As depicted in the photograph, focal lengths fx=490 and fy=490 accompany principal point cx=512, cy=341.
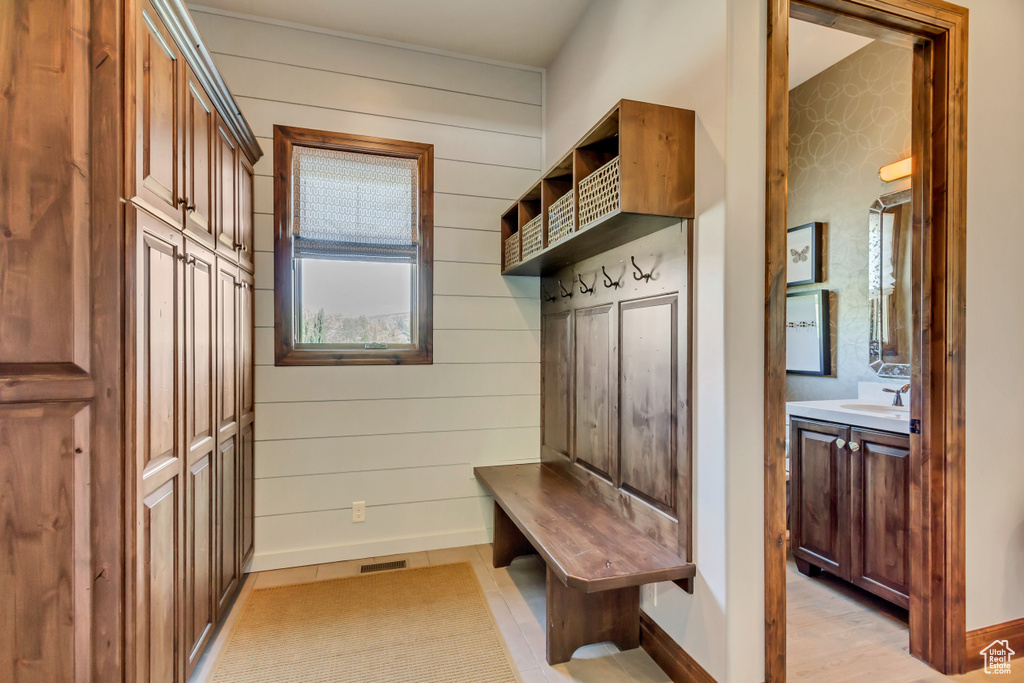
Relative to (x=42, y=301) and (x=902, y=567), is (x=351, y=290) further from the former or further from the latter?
(x=902, y=567)

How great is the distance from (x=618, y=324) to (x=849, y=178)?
1.90 meters

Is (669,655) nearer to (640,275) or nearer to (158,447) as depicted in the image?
(640,275)

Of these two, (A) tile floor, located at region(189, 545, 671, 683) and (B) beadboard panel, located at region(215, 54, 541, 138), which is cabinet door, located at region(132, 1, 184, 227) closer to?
(B) beadboard panel, located at region(215, 54, 541, 138)

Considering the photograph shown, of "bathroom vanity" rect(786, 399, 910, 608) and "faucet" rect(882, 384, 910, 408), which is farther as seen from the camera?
"faucet" rect(882, 384, 910, 408)

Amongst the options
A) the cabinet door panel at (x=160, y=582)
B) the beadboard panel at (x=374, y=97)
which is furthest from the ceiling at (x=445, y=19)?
the cabinet door panel at (x=160, y=582)

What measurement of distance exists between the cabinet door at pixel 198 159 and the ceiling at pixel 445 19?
3.71ft

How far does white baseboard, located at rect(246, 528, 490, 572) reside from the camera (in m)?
2.67

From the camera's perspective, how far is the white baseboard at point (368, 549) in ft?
8.77

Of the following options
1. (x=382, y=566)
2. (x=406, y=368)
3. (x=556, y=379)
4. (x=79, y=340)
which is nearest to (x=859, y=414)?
(x=556, y=379)

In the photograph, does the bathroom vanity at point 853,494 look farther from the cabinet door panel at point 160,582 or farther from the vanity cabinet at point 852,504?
the cabinet door panel at point 160,582

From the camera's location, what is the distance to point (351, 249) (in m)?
2.83

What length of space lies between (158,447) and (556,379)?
1.96 metres

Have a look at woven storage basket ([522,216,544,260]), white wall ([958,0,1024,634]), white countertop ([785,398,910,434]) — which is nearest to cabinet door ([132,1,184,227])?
woven storage basket ([522,216,544,260])

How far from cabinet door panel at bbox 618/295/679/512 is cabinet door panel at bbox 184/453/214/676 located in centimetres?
165
